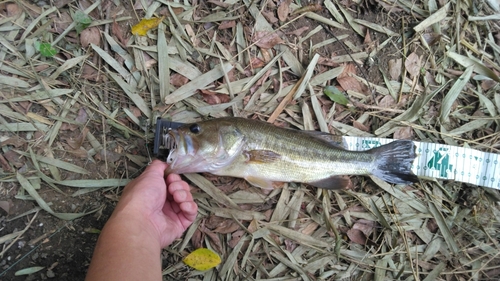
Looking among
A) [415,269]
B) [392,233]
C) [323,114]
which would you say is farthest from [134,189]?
A: [415,269]

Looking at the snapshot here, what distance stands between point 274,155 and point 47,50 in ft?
8.27

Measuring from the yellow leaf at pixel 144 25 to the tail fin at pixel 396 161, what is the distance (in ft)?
8.55

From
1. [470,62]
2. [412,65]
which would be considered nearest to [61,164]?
[412,65]

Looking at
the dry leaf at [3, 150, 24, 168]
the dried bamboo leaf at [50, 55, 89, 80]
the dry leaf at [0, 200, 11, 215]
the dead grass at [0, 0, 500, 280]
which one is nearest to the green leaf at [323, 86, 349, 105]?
the dead grass at [0, 0, 500, 280]

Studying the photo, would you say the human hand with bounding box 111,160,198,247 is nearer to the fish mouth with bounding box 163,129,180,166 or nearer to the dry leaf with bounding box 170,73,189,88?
the fish mouth with bounding box 163,129,180,166

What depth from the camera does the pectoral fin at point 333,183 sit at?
354 centimetres

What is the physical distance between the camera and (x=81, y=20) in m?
3.67

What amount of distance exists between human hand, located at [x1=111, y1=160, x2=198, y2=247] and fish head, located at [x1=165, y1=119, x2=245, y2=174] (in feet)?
0.50

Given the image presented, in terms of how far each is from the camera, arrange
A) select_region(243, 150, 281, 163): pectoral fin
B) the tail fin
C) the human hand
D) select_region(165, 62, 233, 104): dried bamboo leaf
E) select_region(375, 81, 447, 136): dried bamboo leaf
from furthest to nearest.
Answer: select_region(375, 81, 447, 136): dried bamboo leaf < select_region(165, 62, 233, 104): dried bamboo leaf < the tail fin < select_region(243, 150, 281, 163): pectoral fin < the human hand

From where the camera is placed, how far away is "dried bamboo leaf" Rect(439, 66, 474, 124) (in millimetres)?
3965

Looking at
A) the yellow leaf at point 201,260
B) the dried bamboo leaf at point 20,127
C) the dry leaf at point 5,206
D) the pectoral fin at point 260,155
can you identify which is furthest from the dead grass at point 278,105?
the pectoral fin at point 260,155

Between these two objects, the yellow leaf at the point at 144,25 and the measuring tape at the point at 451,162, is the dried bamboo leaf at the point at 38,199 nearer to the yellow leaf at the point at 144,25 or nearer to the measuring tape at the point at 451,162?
the yellow leaf at the point at 144,25

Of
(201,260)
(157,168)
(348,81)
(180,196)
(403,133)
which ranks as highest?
(348,81)

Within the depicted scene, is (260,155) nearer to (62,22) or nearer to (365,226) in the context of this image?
(365,226)
